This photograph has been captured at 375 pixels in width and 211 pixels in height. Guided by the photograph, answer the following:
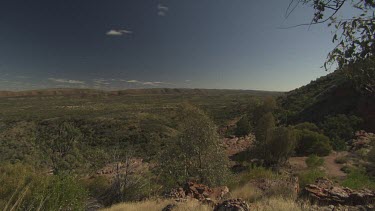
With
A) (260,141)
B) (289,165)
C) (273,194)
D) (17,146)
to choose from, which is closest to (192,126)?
(273,194)

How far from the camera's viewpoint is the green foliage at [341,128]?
26997 millimetres

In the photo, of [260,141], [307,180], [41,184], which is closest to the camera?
[41,184]

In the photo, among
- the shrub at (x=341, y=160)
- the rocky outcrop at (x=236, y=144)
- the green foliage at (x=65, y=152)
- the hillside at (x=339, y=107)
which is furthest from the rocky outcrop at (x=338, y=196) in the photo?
the hillside at (x=339, y=107)

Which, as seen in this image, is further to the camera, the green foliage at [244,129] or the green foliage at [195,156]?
the green foliage at [244,129]

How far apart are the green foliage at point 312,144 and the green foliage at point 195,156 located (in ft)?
38.1

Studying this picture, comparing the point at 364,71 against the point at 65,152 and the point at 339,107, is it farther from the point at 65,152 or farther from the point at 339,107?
the point at 339,107

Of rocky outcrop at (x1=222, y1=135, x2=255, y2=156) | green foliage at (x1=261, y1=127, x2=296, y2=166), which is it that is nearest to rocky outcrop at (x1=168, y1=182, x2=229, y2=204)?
green foliage at (x1=261, y1=127, x2=296, y2=166)

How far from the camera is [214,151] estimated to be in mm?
15844

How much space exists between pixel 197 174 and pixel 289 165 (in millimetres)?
9089

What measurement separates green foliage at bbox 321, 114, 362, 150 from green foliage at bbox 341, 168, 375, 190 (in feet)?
28.7

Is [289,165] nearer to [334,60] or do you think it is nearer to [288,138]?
[288,138]

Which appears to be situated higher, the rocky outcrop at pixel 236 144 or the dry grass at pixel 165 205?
the dry grass at pixel 165 205

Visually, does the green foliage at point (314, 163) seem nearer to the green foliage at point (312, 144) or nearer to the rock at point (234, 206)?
the green foliage at point (312, 144)

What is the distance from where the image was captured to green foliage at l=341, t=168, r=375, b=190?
13710 millimetres
